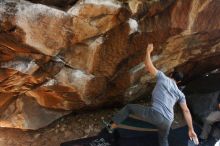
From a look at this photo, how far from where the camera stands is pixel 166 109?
4.99 m

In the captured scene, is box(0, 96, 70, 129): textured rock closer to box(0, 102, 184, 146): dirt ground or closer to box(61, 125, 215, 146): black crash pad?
box(0, 102, 184, 146): dirt ground

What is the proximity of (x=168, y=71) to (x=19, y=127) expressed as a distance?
2564 mm

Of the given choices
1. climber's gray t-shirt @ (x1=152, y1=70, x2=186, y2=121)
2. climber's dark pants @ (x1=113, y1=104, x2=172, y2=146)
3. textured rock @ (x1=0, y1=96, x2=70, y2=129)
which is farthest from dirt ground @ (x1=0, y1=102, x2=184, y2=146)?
climber's gray t-shirt @ (x1=152, y1=70, x2=186, y2=121)

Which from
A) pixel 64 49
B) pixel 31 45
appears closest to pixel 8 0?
pixel 31 45

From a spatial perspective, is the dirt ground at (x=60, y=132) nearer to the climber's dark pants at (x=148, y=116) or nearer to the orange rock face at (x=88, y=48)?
the orange rock face at (x=88, y=48)

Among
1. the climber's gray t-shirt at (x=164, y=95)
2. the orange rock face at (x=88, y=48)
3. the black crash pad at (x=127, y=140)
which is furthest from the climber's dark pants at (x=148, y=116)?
the orange rock face at (x=88, y=48)

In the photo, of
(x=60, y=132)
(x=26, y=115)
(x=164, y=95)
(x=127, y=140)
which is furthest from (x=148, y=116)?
(x=26, y=115)

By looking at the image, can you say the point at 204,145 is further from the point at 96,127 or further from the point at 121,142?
the point at 96,127

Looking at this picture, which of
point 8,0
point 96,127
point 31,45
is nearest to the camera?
point 8,0

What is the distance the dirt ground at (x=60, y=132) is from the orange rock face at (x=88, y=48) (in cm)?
15

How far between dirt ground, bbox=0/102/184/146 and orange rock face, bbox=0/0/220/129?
15 cm

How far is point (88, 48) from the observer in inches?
200

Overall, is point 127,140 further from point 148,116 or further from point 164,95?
point 164,95

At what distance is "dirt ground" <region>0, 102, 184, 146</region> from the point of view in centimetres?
581
